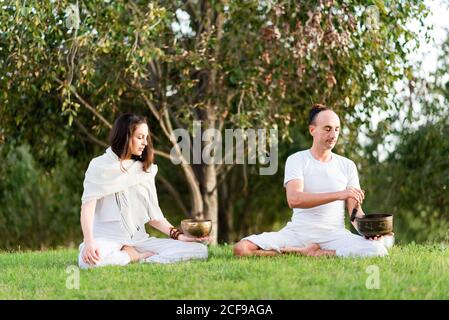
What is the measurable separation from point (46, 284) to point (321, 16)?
14.9 feet

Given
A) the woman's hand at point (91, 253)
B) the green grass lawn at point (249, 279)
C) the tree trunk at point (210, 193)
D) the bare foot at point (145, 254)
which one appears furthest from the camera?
the tree trunk at point (210, 193)

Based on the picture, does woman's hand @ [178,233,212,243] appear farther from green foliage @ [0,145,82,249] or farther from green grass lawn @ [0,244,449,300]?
green foliage @ [0,145,82,249]

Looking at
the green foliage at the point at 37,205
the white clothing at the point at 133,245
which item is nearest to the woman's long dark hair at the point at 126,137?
the white clothing at the point at 133,245

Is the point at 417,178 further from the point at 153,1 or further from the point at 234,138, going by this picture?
the point at 153,1

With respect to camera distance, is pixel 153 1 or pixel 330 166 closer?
pixel 330 166

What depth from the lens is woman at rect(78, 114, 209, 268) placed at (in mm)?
5445

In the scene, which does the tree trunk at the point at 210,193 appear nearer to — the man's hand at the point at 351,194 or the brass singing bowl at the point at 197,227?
the brass singing bowl at the point at 197,227

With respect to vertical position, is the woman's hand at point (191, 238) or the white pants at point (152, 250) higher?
the woman's hand at point (191, 238)

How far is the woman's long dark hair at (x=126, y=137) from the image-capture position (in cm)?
546

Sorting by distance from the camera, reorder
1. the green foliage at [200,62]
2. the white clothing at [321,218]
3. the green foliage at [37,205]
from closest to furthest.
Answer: the white clothing at [321,218] → the green foliage at [200,62] → the green foliage at [37,205]

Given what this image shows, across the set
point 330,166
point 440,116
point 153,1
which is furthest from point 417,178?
point 330,166

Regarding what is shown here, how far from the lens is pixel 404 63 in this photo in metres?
9.52

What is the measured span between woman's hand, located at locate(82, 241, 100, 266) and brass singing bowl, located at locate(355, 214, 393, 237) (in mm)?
1802

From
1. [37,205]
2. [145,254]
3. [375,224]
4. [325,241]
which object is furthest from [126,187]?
[37,205]
